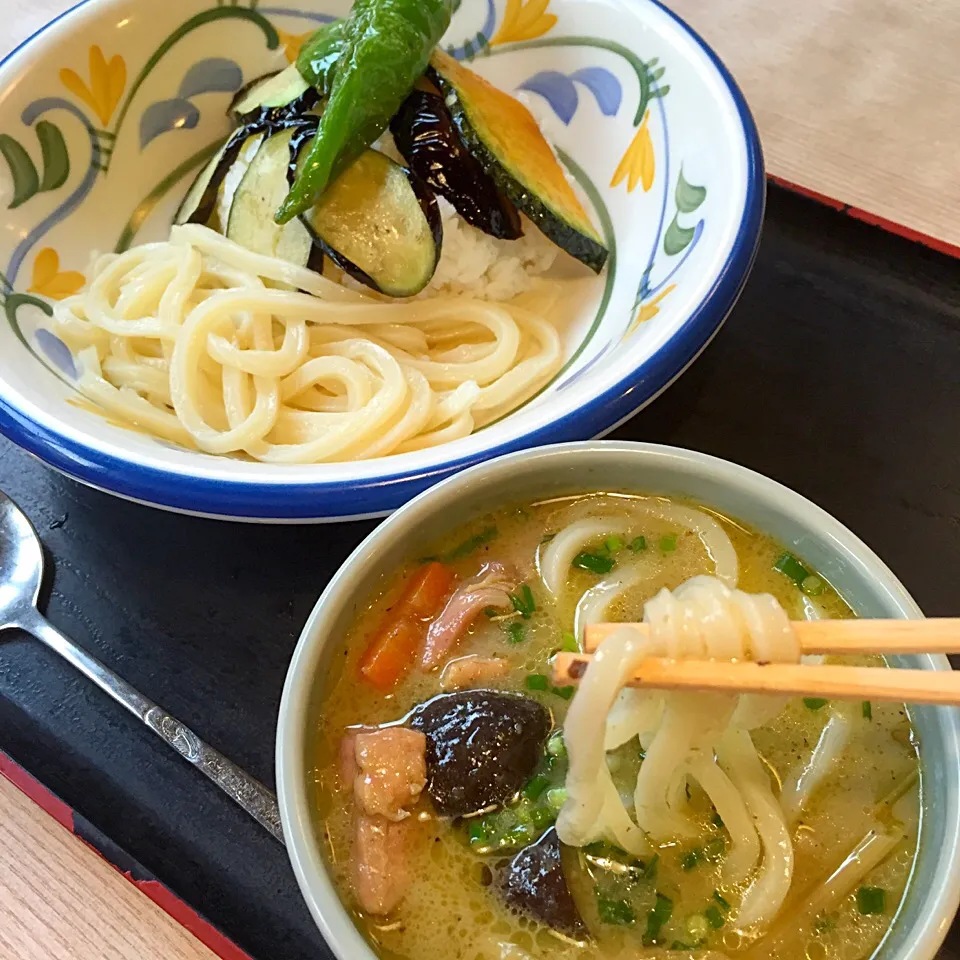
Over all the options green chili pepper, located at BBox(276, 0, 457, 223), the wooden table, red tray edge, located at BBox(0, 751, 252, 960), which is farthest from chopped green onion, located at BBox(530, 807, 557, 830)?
the wooden table

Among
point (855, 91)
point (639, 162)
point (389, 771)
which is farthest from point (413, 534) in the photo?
point (855, 91)

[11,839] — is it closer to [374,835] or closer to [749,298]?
[374,835]

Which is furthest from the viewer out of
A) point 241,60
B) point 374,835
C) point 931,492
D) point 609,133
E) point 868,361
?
point 241,60

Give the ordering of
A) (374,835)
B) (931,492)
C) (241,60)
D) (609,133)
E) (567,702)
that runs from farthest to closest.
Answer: (241,60) → (609,133) → (931,492) → (567,702) → (374,835)

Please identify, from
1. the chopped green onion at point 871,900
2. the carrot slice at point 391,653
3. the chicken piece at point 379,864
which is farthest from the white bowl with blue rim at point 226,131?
the chopped green onion at point 871,900

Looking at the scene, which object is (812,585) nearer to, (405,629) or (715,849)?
(715,849)

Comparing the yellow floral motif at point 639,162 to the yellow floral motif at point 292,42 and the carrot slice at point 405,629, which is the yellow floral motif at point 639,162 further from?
the carrot slice at point 405,629

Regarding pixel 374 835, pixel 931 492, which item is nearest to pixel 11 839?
pixel 374 835
